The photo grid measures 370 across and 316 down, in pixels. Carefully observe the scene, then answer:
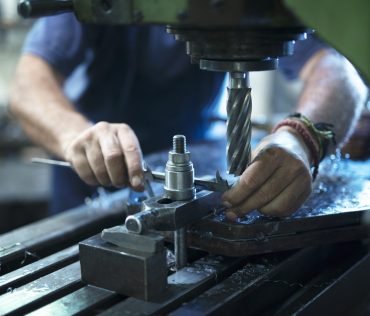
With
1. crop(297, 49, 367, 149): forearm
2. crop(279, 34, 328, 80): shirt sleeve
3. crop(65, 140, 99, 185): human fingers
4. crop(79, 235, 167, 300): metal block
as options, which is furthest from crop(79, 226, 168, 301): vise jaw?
crop(279, 34, 328, 80): shirt sleeve

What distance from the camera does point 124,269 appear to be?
0.77 metres

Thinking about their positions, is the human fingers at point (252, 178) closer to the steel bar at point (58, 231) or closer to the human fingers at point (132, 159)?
the human fingers at point (132, 159)

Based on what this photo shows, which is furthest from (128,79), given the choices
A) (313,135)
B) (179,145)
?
(179,145)

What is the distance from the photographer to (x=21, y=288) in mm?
816

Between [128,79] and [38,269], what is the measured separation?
777 mm

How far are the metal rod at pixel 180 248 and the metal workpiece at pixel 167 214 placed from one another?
0.08 ft

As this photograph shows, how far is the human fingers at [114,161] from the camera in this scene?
0.97 metres

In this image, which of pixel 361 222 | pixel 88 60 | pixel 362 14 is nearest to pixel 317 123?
pixel 361 222

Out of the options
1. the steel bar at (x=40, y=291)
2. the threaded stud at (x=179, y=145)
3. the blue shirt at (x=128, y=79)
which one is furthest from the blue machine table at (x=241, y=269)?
the blue shirt at (x=128, y=79)

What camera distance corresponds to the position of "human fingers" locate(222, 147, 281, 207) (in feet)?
2.88

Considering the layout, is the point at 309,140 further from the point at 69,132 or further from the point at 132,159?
the point at 69,132

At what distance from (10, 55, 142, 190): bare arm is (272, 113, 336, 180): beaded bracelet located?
0.27 metres

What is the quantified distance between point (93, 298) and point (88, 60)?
905 millimetres

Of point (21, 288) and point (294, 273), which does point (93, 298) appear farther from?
point (294, 273)
